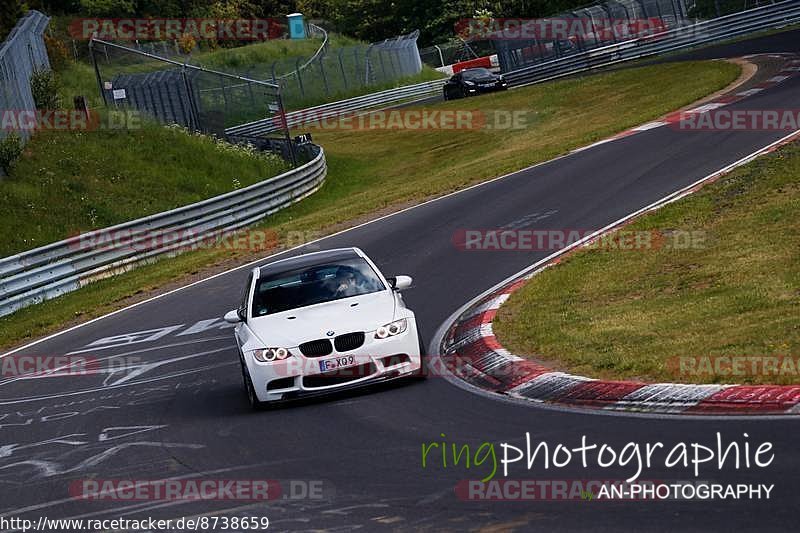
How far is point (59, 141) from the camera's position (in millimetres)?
36344

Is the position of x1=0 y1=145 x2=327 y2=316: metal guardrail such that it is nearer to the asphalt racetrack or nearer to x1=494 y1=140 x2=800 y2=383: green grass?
the asphalt racetrack

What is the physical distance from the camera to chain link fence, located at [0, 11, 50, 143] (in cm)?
3297

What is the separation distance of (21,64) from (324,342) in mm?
28918

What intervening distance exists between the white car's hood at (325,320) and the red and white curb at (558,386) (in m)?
0.94

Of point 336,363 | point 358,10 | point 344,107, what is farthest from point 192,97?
point 358,10

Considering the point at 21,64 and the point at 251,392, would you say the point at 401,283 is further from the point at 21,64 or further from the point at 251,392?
the point at 21,64

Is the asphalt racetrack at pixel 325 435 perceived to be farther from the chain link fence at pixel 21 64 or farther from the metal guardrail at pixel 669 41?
the metal guardrail at pixel 669 41

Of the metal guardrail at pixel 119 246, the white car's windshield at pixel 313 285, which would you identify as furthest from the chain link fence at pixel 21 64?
the white car's windshield at pixel 313 285

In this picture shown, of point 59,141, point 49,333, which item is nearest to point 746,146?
point 49,333

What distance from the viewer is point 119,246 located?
2616 centimetres

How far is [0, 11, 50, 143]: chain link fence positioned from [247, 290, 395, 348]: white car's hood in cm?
2253

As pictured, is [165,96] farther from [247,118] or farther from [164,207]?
[164,207]

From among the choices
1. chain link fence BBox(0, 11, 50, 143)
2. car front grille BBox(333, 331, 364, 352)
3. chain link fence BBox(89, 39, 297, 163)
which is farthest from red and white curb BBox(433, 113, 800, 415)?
chain link fence BBox(89, 39, 297, 163)

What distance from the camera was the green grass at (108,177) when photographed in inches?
1207
